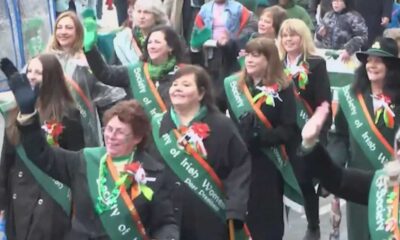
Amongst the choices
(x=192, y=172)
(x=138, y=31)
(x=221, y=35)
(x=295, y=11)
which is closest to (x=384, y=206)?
(x=192, y=172)

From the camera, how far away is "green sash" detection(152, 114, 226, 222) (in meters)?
6.50

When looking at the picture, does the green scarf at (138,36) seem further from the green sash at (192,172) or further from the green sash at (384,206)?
the green sash at (384,206)

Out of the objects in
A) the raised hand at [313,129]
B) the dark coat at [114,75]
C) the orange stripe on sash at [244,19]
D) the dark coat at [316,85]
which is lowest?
the orange stripe on sash at [244,19]

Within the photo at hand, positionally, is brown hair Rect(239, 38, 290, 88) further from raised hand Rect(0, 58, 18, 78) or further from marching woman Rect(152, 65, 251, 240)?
raised hand Rect(0, 58, 18, 78)

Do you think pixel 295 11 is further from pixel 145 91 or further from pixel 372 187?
pixel 372 187

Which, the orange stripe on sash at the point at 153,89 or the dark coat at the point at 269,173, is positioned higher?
the orange stripe on sash at the point at 153,89

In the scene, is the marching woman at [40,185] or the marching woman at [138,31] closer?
the marching woman at [40,185]

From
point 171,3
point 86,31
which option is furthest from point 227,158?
point 171,3

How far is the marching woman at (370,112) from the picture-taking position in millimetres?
6953

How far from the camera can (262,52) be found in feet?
24.7

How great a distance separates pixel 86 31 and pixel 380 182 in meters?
3.34

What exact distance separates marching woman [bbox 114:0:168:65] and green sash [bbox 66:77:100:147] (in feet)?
2.98

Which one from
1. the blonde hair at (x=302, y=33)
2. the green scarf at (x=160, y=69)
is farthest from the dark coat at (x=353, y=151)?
the green scarf at (x=160, y=69)

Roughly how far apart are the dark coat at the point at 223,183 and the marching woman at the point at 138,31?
2.39 meters
